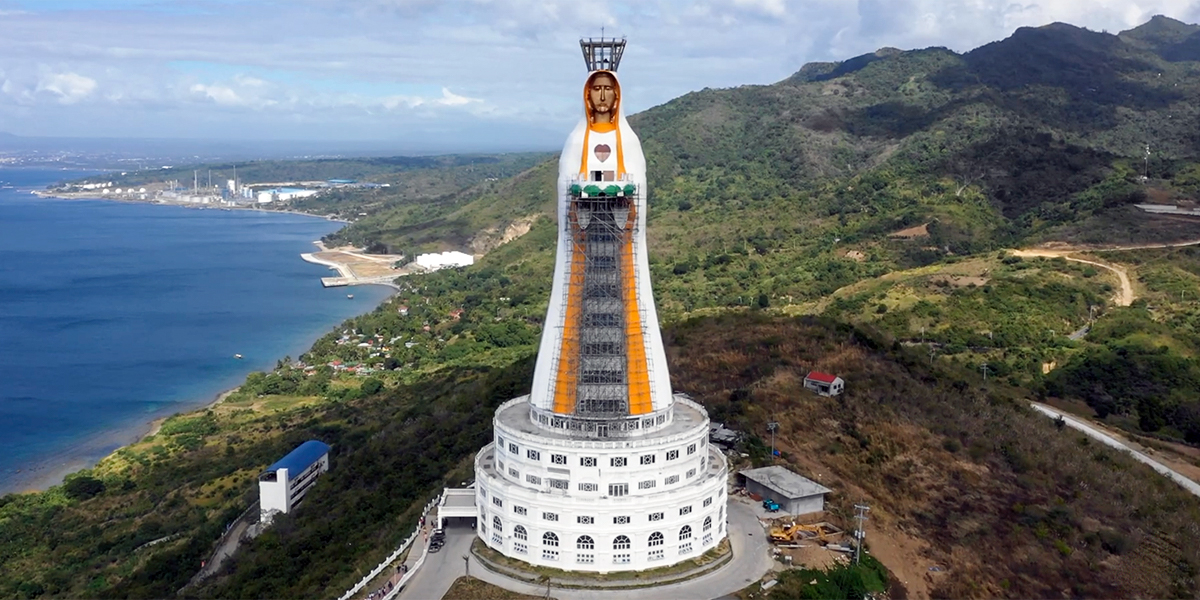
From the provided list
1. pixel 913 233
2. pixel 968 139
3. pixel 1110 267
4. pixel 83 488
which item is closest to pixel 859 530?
pixel 83 488

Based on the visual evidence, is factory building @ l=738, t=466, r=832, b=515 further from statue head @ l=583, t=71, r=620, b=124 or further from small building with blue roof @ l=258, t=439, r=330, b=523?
small building with blue roof @ l=258, t=439, r=330, b=523

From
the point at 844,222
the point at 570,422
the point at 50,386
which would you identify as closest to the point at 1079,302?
the point at 844,222

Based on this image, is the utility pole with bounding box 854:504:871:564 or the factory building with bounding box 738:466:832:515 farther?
the factory building with bounding box 738:466:832:515

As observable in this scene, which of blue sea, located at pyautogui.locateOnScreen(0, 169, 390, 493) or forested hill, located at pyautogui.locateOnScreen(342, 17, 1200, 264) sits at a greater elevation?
forested hill, located at pyautogui.locateOnScreen(342, 17, 1200, 264)

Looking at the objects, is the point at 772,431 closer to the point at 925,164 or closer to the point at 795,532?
the point at 795,532

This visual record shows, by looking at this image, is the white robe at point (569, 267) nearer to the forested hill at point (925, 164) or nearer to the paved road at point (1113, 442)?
the paved road at point (1113, 442)

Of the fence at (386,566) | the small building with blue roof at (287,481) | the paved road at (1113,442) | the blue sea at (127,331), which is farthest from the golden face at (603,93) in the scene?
the blue sea at (127,331)

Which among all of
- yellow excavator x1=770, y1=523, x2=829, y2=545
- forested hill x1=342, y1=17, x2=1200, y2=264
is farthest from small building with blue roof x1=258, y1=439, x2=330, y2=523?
forested hill x1=342, y1=17, x2=1200, y2=264
